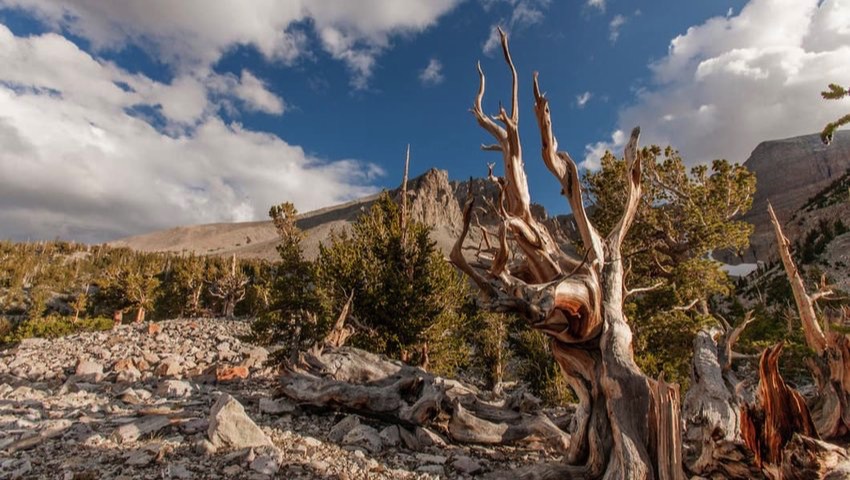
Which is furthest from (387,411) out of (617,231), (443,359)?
(443,359)

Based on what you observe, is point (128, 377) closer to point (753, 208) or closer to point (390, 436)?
point (390, 436)

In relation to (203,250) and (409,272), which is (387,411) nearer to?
(409,272)

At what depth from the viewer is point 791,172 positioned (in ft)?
343

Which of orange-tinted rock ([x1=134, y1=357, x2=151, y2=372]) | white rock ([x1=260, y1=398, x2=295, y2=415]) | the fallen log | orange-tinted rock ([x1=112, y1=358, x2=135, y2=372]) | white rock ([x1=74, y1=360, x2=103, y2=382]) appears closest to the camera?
the fallen log

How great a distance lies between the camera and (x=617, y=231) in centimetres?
632

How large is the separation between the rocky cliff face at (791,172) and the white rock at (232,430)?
94.2 meters

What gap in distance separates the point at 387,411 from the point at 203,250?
181 meters

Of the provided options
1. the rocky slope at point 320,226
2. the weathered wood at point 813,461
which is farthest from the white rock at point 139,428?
the rocky slope at point 320,226

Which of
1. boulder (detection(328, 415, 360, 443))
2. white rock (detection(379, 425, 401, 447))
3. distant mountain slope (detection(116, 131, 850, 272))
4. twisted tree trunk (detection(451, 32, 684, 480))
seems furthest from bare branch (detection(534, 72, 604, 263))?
boulder (detection(328, 415, 360, 443))

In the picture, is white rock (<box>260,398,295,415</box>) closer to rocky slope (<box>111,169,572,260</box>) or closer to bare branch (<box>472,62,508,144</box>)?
bare branch (<box>472,62,508,144</box>)

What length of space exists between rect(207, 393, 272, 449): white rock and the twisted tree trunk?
134 inches

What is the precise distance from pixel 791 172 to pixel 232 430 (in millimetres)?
137535

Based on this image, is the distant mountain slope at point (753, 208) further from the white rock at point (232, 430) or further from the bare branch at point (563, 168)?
the white rock at point (232, 430)

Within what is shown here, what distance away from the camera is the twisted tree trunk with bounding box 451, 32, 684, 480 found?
429cm
